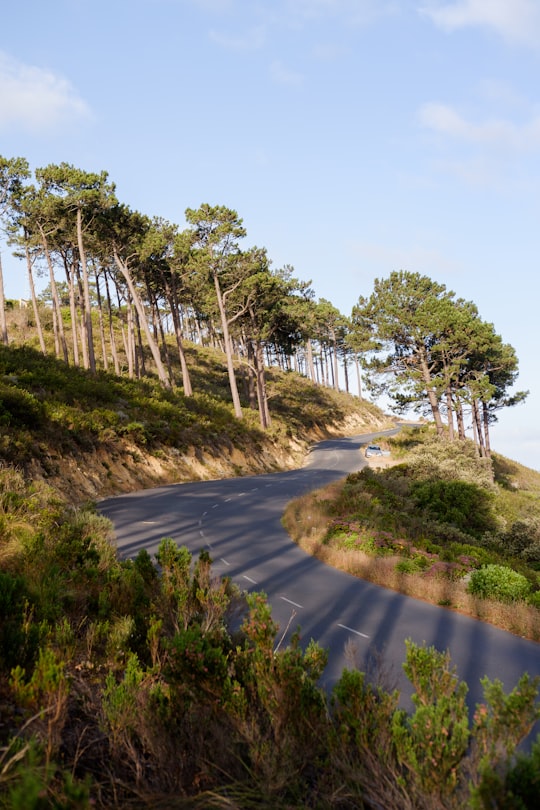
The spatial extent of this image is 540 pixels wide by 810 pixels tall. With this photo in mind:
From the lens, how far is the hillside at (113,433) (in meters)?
21.4

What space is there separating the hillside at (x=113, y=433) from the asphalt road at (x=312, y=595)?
241cm

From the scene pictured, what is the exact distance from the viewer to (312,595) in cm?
1166

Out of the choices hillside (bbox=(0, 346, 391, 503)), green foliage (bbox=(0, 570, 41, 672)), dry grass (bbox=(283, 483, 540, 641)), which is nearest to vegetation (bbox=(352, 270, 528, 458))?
hillside (bbox=(0, 346, 391, 503))

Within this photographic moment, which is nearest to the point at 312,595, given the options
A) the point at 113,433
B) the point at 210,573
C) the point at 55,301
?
the point at 210,573

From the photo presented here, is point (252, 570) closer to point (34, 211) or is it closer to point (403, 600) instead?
point (403, 600)

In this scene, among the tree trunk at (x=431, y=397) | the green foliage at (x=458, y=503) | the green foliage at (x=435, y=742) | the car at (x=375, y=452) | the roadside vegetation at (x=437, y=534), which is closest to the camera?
the green foliage at (x=435, y=742)

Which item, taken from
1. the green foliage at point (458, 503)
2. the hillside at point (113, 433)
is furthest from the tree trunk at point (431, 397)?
the hillside at point (113, 433)

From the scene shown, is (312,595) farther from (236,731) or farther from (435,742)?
(435,742)

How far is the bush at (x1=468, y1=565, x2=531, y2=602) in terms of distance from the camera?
11.6m

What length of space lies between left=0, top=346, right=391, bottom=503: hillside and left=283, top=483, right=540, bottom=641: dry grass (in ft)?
31.7

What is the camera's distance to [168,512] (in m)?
19.6

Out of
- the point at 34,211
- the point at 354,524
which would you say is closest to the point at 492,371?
the point at 354,524

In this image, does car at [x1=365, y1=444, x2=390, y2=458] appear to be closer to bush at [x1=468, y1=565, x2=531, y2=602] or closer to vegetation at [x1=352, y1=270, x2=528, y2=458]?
vegetation at [x1=352, y1=270, x2=528, y2=458]

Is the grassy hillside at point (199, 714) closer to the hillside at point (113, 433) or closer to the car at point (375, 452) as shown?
the hillside at point (113, 433)
